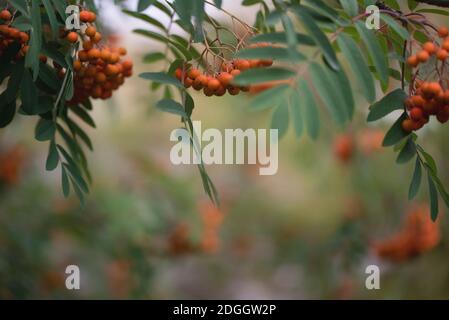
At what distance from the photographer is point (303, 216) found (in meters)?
4.31

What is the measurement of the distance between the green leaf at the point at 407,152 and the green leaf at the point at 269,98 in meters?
0.33

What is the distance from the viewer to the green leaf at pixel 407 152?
1187mm

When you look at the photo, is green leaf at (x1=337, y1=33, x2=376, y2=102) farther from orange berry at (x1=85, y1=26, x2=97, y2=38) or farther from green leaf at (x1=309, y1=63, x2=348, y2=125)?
orange berry at (x1=85, y1=26, x2=97, y2=38)

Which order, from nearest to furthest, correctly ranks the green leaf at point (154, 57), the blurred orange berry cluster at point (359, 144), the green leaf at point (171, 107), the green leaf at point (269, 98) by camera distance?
the green leaf at point (269, 98) < the green leaf at point (171, 107) < the green leaf at point (154, 57) < the blurred orange berry cluster at point (359, 144)

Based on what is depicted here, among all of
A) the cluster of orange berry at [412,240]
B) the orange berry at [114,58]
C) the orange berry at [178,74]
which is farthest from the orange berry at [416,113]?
the cluster of orange berry at [412,240]

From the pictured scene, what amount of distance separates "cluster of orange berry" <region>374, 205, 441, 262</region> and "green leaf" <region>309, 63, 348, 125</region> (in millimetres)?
1879

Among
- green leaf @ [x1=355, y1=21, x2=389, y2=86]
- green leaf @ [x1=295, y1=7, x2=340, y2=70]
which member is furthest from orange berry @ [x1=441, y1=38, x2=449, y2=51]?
green leaf @ [x1=295, y1=7, x2=340, y2=70]

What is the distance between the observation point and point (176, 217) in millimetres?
2797

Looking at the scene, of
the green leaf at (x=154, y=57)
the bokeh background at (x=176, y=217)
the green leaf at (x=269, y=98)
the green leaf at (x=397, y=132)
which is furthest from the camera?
the bokeh background at (x=176, y=217)

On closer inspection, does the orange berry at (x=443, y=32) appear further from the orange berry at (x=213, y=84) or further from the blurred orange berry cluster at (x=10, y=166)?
the blurred orange berry cluster at (x=10, y=166)

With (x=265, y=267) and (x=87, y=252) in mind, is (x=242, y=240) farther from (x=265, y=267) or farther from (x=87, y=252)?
(x=87, y=252)

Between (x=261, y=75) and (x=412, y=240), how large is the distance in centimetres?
199

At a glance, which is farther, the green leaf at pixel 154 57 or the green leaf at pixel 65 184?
the green leaf at pixel 154 57
